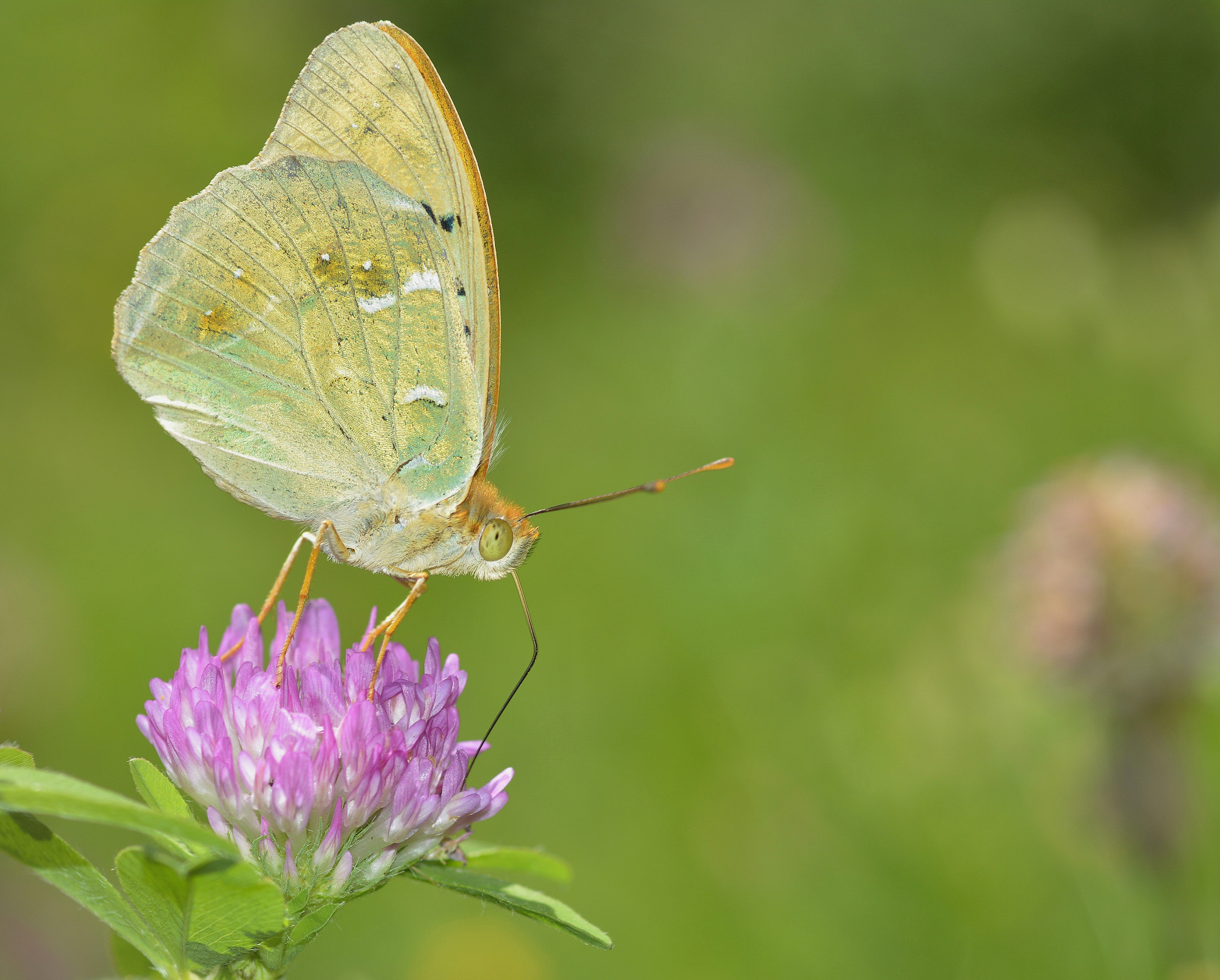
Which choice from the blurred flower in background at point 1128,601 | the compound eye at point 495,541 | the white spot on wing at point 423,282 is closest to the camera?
the compound eye at point 495,541

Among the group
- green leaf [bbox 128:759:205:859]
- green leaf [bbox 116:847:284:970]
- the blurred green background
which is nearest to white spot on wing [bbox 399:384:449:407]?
green leaf [bbox 128:759:205:859]

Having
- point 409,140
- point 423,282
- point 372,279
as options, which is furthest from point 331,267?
point 409,140

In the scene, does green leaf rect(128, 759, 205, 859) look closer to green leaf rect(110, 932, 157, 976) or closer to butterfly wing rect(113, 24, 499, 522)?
green leaf rect(110, 932, 157, 976)

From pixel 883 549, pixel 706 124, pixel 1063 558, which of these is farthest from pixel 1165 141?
pixel 1063 558

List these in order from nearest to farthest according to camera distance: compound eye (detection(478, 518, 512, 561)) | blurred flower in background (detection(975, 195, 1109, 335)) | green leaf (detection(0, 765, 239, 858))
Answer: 1. green leaf (detection(0, 765, 239, 858))
2. compound eye (detection(478, 518, 512, 561))
3. blurred flower in background (detection(975, 195, 1109, 335))

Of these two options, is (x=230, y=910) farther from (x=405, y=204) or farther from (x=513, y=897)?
(x=405, y=204)

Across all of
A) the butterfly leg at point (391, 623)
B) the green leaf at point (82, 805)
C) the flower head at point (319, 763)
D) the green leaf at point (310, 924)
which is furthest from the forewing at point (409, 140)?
the green leaf at point (82, 805)

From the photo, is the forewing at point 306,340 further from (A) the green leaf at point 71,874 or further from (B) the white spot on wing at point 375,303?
(A) the green leaf at point 71,874

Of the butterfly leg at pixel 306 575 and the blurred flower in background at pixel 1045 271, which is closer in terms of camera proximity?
the butterfly leg at pixel 306 575

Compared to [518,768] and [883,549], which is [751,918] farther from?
[883,549]
